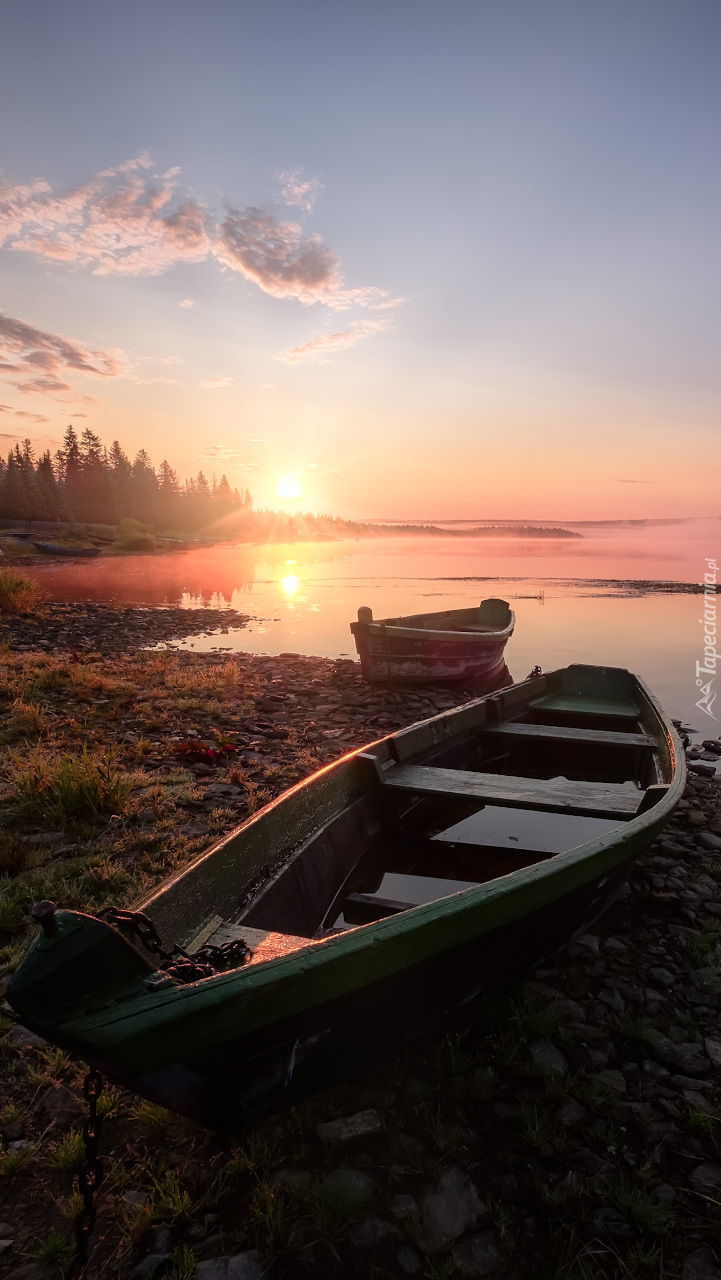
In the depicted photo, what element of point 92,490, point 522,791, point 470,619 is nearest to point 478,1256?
point 522,791

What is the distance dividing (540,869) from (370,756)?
2700 mm

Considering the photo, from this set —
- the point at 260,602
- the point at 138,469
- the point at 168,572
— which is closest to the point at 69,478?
the point at 138,469

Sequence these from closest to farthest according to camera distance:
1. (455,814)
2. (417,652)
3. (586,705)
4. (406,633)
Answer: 1. (455,814)
2. (586,705)
3. (406,633)
4. (417,652)

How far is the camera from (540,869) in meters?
3.71

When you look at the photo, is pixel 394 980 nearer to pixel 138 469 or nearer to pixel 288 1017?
pixel 288 1017

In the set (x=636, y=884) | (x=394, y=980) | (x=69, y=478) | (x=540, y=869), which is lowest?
(x=636, y=884)

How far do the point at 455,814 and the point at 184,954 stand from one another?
5149mm

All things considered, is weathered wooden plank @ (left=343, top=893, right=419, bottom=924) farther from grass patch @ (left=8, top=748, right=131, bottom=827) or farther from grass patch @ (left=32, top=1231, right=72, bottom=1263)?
grass patch @ (left=8, top=748, right=131, bottom=827)

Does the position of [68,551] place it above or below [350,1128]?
above

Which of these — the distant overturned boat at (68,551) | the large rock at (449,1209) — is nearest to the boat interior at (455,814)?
the large rock at (449,1209)

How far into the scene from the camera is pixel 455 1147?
3322mm

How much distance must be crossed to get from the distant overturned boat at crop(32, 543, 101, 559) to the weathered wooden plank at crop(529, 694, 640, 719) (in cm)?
5169

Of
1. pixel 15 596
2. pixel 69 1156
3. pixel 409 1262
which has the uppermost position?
pixel 15 596

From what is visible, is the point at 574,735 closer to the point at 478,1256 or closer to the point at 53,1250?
the point at 478,1256
